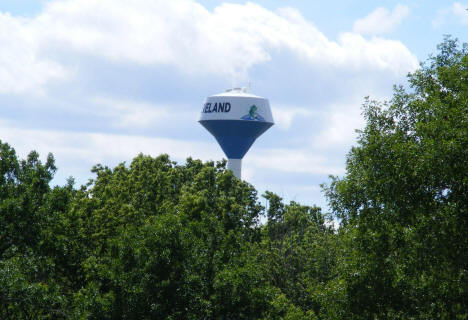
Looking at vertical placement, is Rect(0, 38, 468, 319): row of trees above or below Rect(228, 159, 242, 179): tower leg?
below

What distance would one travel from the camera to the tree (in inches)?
861

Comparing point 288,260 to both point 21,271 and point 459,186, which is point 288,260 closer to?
point 21,271

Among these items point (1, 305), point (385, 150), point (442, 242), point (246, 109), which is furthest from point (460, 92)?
point (246, 109)

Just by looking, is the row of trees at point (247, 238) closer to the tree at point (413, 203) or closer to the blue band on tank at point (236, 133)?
the tree at point (413, 203)

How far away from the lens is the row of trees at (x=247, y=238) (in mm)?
22234

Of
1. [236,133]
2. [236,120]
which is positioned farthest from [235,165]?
[236,120]

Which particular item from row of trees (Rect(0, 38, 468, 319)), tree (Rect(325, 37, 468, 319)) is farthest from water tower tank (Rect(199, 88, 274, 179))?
tree (Rect(325, 37, 468, 319))

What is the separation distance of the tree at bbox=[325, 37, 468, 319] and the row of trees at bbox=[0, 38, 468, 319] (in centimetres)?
4

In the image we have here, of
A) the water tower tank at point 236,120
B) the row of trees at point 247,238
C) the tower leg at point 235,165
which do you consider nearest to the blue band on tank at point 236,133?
the water tower tank at point 236,120

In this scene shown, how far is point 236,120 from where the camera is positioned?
128250mm

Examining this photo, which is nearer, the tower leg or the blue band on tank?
the blue band on tank

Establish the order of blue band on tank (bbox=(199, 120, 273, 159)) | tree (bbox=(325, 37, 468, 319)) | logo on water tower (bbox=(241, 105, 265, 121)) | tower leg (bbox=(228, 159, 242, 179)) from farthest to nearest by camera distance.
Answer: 1. tower leg (bbox=(228, 159, 242, 179))
2. blue band on tank (bbox=(199, 120, 273, 159))
3. logo on water tower (bbox=(241, 105, 265, 121))
4. tree (bbox=(325, 37, 468, 319))

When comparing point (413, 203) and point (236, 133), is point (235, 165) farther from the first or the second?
point (413, 203)

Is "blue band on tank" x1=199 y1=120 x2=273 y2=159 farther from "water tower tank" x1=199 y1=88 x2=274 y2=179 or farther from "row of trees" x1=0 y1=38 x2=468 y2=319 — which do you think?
"row of trees" x1=0 y1=38 x2=468 y2=319
